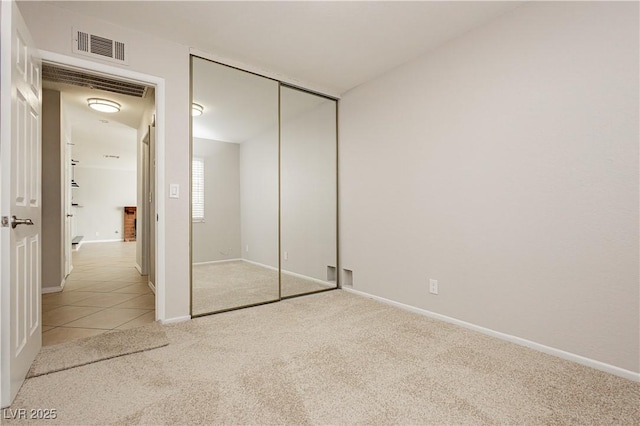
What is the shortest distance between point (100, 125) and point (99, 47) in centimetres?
397

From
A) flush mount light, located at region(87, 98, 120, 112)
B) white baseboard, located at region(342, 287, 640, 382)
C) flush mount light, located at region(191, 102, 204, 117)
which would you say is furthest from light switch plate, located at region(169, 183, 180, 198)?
flush mount light, located at region(87, 98, 120, 112)

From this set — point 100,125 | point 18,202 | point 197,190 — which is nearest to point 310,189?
point 197,190

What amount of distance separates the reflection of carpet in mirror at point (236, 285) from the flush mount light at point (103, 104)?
9.54ft

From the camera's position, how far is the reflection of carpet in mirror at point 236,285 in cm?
293

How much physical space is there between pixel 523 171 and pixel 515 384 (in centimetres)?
138

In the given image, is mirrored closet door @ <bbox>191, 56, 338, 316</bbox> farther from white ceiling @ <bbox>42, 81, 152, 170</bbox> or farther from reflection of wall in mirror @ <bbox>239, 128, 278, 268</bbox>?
white ceiling @ <bbox>42, 81, 152, 170</bbox>

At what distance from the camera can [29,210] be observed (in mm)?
1832

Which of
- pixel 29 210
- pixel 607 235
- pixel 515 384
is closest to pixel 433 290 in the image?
pixel 515 384

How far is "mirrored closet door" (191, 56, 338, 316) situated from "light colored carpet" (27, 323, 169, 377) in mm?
514

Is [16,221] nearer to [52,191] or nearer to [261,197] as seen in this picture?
[261,197]

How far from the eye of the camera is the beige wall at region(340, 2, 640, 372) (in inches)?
71.4

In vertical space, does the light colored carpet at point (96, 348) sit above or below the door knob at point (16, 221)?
below

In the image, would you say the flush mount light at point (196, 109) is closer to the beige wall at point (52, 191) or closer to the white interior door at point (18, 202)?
the white interior door at point (18, 202)

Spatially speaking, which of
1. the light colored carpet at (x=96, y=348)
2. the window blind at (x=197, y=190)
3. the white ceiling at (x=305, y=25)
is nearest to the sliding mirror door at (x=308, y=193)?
the white ceiling at (x=305, y=25)
